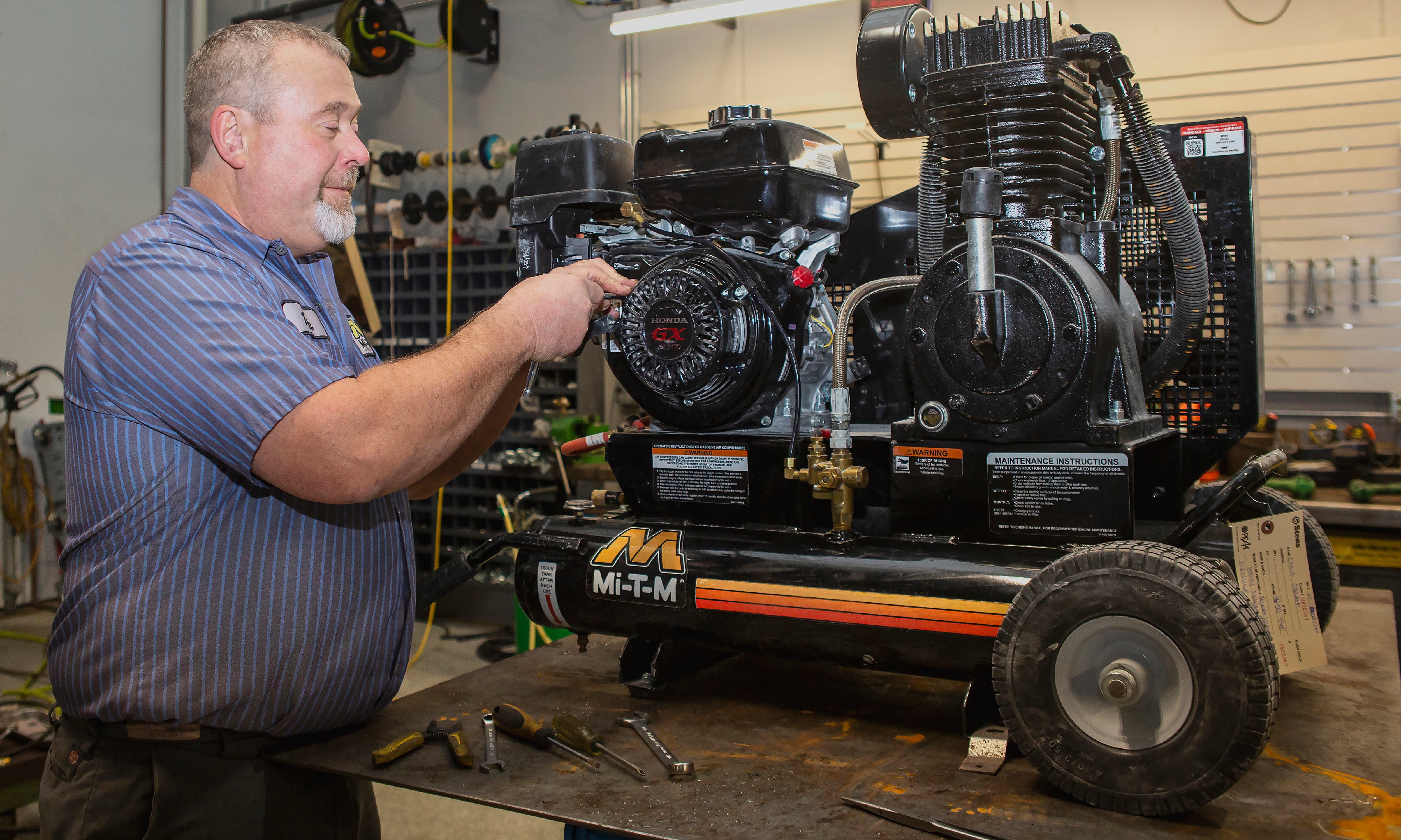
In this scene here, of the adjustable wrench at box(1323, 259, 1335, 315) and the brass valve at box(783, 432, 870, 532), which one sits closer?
the brass valve at box(783, 432, 870, 532)

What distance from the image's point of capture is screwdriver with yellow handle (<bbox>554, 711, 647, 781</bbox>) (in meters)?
1.15

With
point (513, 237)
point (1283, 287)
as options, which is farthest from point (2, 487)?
point (1283, 287)

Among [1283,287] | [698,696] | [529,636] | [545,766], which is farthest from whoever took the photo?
[1283,287]

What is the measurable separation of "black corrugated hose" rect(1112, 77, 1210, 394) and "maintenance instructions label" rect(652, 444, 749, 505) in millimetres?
645

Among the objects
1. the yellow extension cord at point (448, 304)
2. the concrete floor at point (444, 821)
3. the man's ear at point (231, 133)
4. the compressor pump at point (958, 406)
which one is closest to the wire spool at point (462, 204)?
the yellow extension cord at point (448, 304)

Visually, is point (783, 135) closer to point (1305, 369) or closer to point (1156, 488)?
point (1156, 488)

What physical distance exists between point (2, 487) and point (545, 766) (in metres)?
4.52

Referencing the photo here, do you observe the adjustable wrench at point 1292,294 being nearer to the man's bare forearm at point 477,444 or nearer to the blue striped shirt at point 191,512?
the man's bare forearm at point 477,444

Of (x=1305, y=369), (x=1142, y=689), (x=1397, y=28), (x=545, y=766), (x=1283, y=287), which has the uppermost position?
(x=1397, y=28)

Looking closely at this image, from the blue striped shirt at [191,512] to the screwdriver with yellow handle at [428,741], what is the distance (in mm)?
98

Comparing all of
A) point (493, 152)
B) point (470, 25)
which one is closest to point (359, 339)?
point (493, 152)

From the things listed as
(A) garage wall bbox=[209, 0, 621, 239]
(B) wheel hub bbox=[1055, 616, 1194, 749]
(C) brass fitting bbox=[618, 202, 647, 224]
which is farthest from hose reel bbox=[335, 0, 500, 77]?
(B) wheel hub bbox=[1055, 616, 1194, 749]

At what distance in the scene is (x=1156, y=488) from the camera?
149 cm

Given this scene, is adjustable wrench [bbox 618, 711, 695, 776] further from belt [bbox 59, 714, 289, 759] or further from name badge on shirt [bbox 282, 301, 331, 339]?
name badge on shirt [bbox 282, 301, 331, 339]
